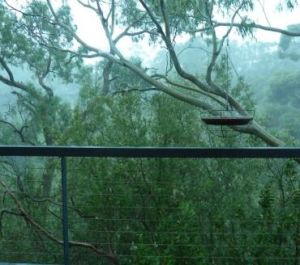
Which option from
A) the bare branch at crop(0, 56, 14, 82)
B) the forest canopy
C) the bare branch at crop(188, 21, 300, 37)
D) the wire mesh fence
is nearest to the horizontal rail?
the forest canopy

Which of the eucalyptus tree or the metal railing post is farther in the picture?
the eucalyptus tree

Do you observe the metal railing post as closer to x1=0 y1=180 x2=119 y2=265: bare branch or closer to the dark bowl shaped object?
the dark bowl shaped object

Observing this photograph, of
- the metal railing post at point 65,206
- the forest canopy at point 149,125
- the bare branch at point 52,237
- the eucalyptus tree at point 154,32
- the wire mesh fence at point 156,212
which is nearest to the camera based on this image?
the metal railing post at point 65,206

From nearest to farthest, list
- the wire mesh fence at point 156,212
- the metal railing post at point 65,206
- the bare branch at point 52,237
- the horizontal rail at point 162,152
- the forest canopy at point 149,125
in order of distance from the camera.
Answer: the horizontal rail at point 162,152, the metal railing post at point 65,206, the wire mesh fence at point 156,212, the forest canopy at point 149,125, the bare branch at point 52,237

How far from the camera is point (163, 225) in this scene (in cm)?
433

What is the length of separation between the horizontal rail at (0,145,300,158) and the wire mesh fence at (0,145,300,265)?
4.80 feet

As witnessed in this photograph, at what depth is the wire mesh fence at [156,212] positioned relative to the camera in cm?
380

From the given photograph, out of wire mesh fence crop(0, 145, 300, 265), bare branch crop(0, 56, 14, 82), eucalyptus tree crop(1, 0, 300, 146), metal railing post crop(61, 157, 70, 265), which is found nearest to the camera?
metal railing post crop(61, 157, 70, 265)

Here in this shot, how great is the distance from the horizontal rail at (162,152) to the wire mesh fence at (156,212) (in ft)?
4.80

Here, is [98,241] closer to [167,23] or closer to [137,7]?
[167,23]

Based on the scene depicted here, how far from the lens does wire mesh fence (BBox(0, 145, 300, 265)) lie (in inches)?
150

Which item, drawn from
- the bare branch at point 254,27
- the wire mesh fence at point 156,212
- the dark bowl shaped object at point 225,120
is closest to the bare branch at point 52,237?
the wire mesh fence at point 156,212

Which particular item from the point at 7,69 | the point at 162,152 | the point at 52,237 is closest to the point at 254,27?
the point at 52,237

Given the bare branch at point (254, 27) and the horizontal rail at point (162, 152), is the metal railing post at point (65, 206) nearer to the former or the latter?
the horizontal rail at point (162, 152)
